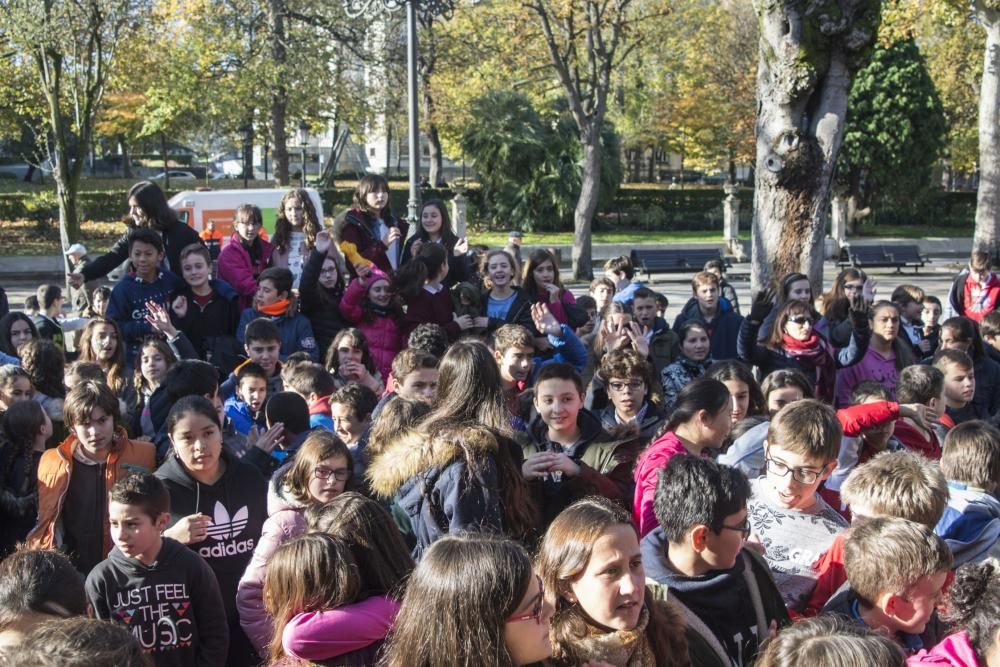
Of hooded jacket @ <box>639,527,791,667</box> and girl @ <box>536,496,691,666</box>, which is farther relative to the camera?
hooded jacket @ <box>639,527,791,667</box>

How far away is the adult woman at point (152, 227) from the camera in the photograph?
7625 mm

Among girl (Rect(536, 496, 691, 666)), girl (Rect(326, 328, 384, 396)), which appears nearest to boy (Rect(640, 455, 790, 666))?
girl (Rect(536, 496, 691, 666))

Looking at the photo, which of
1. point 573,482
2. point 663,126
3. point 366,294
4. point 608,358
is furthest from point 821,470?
point 663,126

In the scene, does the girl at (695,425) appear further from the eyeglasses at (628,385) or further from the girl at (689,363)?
the girl at (689,363)

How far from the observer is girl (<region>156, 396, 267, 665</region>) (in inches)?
173

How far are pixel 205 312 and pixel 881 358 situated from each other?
16.3ft

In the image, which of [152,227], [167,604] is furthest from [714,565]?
[152,227]

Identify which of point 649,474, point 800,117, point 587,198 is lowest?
point 649,474

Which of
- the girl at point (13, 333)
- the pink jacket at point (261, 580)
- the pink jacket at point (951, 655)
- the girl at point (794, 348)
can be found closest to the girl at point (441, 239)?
the girl at point (794, 348)

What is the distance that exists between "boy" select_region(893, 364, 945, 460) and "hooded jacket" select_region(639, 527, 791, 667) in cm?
274

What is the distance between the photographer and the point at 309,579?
2.84m

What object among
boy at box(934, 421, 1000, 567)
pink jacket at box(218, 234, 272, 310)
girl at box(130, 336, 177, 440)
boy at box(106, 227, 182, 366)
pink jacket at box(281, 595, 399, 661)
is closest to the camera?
pink jacket at box(281, 595, 399, 661)

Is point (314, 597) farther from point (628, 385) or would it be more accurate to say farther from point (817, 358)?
point (817, 358)

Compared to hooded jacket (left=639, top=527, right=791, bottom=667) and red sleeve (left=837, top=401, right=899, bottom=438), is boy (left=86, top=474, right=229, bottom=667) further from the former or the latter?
red sleeve (left=837, top=401, right=899, bottom=438)
